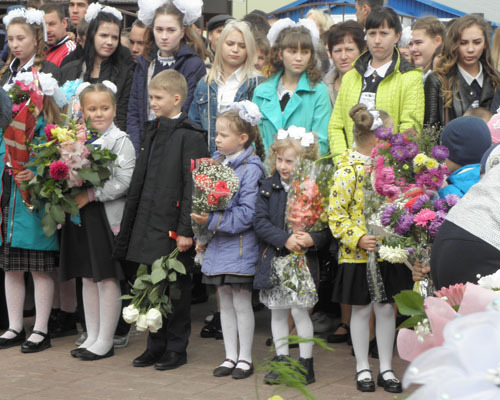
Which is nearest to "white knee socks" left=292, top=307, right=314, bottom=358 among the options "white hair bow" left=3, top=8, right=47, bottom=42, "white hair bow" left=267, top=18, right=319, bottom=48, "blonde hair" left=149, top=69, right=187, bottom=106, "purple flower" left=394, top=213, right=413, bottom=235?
"purple flower" left=394, top=213, right=413, bottom=235

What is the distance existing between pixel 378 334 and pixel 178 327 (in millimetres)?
1503

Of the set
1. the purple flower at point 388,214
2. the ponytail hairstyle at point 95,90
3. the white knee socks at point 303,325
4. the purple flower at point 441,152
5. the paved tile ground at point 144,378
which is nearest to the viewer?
the purple flower at point 441,152

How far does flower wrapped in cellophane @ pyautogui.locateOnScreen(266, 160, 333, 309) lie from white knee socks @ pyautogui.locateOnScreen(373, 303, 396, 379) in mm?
451

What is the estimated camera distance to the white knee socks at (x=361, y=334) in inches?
220

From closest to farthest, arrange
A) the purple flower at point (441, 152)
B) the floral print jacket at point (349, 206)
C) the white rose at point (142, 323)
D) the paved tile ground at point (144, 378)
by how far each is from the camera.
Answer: the purple flower at point (441, 152), the paved tile ground at point (144, 378), the floral print jacket at point (349, 206), the white rose at point (142, 323)

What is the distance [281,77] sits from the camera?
22.8ft

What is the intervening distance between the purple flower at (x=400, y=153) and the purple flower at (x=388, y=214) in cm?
28

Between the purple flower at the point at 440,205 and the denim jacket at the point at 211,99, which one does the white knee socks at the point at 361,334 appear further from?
the denim jacket at the point at 211,99

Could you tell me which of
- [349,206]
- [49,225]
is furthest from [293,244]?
[49,225]

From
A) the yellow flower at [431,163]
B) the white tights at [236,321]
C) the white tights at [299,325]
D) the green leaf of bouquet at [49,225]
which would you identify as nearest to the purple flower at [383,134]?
the yellow flower at [431,163]

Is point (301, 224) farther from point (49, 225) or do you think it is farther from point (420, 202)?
point (49, 225)

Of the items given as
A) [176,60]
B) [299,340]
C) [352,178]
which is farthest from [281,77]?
[299,340]

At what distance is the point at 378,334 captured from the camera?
18.5ft

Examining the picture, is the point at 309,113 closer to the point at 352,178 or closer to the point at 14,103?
the point at 352,178
